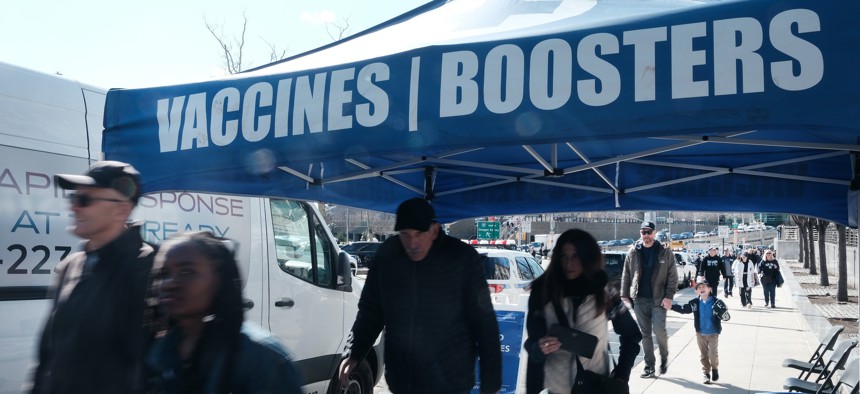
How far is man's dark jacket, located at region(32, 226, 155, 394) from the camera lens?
2.36m

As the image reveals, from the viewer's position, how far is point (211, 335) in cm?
200

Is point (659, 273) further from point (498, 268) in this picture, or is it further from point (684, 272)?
point (684, 272)

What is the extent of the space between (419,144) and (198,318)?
128cm

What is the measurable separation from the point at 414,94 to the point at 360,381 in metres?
3.92

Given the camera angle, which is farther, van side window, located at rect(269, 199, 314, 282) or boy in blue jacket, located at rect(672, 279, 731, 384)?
boy in blue jacket, located at rect(672, 279, 731, 384)

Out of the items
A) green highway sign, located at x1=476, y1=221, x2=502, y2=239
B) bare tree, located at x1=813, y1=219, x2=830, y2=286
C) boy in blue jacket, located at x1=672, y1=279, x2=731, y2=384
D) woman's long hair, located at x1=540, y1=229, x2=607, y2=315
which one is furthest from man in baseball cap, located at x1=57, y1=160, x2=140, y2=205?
bare tree, located at x1=813, y1=219, x2=830, y2=286

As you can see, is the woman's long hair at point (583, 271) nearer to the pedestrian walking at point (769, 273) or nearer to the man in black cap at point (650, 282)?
the man in black cap at point (650, 282)

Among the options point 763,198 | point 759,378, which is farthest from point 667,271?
point 763,198

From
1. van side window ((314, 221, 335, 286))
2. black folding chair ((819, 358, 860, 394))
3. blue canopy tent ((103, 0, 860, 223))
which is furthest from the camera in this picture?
van side window ((314, 221, 335, 286))

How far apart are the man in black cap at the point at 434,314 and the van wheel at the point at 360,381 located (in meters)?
2.66

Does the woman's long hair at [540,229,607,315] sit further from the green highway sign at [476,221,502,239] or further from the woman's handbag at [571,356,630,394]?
the green highway sign at [476,221,502,239]

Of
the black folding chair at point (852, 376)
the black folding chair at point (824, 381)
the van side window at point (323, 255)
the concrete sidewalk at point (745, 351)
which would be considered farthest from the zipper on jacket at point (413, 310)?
the concrete sidewalk at point (745, 351)

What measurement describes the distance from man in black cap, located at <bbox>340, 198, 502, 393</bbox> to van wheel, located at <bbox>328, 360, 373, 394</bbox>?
266cm

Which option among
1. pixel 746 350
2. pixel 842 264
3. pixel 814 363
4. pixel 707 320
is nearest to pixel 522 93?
pixel 814 363
